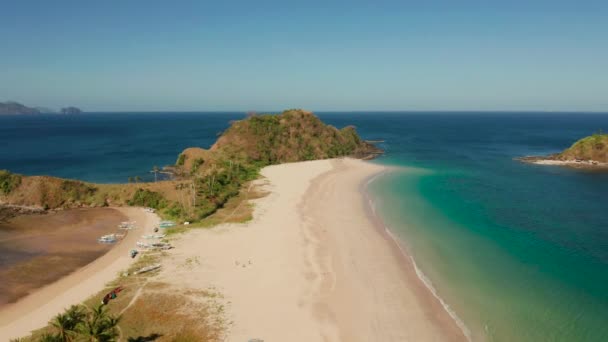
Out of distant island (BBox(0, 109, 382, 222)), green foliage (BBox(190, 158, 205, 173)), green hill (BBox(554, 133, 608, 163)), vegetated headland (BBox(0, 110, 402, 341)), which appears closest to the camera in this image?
vegetated headland (BBox(0, 110, 402, 341))

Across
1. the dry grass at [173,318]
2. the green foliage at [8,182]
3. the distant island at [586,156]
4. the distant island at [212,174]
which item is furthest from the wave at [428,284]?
the distant island at [586,156]

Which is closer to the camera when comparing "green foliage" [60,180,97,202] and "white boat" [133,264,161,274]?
"white boat" [133,264,161,274]

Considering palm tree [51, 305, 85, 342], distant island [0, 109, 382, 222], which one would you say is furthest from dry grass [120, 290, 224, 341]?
distant island [0, 109, 382, 222]

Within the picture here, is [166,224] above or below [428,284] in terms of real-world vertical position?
above

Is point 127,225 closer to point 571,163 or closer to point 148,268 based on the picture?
point 148,268

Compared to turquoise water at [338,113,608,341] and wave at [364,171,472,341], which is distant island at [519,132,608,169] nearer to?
turquoise water at [338,113,608,341]

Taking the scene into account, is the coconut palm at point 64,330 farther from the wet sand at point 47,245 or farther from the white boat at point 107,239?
the white boat at point 107,239

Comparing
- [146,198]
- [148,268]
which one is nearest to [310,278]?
[148,268]
